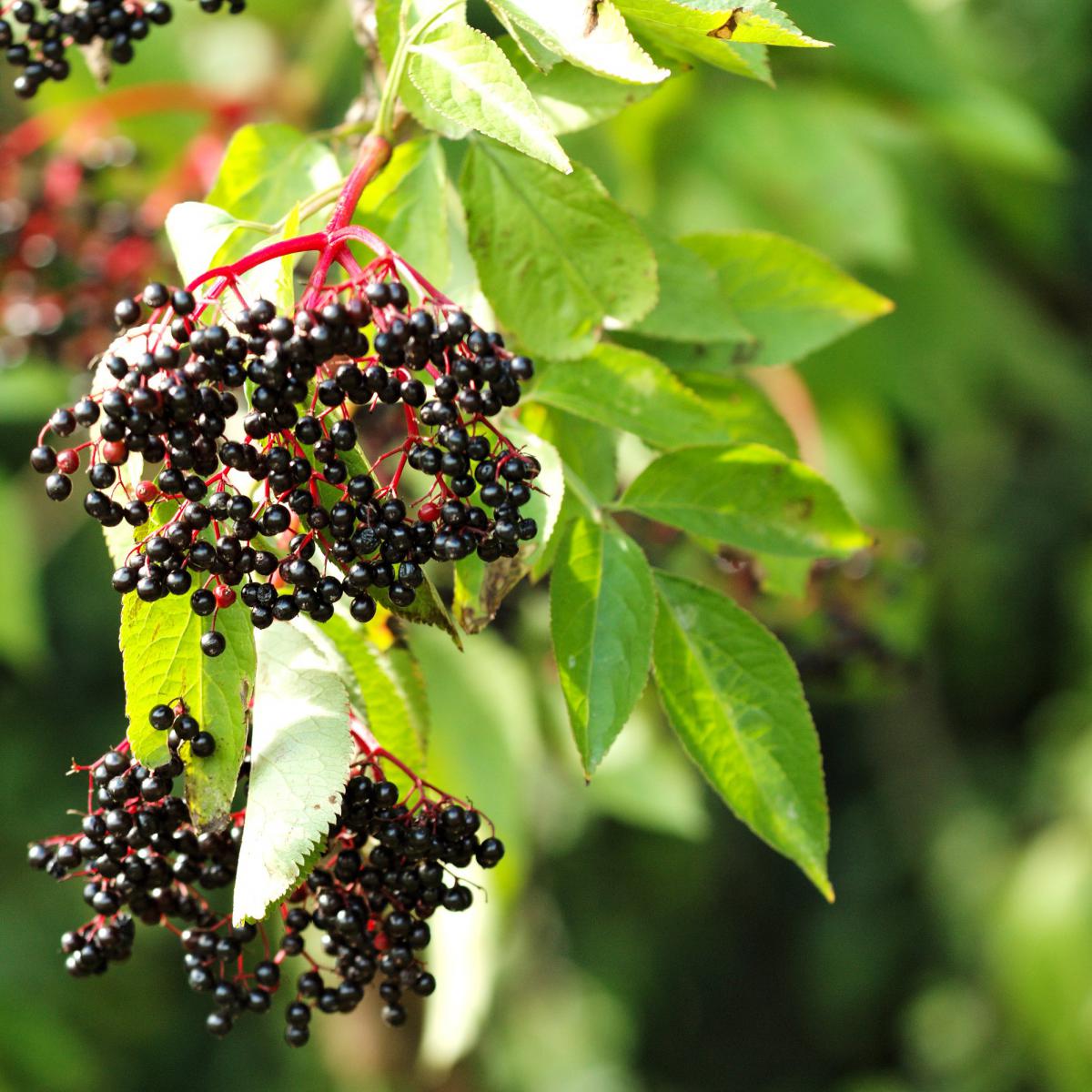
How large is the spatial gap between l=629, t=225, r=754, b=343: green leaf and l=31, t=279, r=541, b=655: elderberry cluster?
35 cm

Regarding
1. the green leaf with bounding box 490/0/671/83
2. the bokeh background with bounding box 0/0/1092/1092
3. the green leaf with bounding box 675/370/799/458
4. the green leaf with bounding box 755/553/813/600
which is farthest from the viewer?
the bokeh background with bounding box 0/0/1092/1092

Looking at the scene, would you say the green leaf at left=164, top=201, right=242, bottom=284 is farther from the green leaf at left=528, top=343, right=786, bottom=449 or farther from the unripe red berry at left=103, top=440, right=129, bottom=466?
the green leaf at left=528, top=343, right=786, bottom=449

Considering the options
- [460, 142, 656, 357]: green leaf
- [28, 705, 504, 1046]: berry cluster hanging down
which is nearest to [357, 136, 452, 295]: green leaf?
[460, 142, 656, 357]: green leaf

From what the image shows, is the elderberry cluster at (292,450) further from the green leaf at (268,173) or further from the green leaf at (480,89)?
the green leaf at (268,173)

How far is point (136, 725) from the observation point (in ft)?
3.18

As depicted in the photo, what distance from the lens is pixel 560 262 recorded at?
114 cm

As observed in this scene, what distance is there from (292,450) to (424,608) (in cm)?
15

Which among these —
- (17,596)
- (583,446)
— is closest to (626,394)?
(583,446)

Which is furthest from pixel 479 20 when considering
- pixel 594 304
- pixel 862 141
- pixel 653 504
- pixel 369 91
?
pixel 862 141

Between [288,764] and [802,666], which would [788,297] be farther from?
[802,666]

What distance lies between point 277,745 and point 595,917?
16.7ft

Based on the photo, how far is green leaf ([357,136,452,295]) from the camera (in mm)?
1109

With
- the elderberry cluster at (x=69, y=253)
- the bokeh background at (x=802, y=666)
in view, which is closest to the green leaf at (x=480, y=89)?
the bokeh background at (x=802, y=666)

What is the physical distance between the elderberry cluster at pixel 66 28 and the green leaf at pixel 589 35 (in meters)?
0.52
